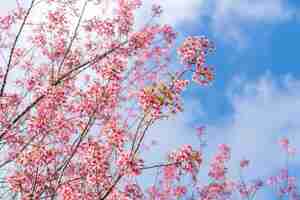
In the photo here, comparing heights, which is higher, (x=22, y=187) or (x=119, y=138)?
(x=119, y=138)

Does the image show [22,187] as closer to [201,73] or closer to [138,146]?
[138,146]

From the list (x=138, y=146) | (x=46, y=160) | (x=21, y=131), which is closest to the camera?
(x=138, y=146)

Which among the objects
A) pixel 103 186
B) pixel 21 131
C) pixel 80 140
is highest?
pixel 21 131

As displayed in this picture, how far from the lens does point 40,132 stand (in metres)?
12.9

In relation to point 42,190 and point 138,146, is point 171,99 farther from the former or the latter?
point 42,190

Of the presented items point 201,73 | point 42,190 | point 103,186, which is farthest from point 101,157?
point 201,73

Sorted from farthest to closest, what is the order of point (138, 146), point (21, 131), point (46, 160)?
point (21, 131) < point (46, 160) < point (138, 146)

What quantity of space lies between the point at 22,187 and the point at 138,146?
2692 millimetres

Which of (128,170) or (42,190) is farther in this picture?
(42,190)

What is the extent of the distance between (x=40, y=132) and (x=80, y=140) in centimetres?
146

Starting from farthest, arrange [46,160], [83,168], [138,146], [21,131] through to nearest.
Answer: [21,131]
[83,168]
[46,160]
[138,146]

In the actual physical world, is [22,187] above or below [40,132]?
below

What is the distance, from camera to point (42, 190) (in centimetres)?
1185

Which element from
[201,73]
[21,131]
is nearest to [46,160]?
[21,131]
